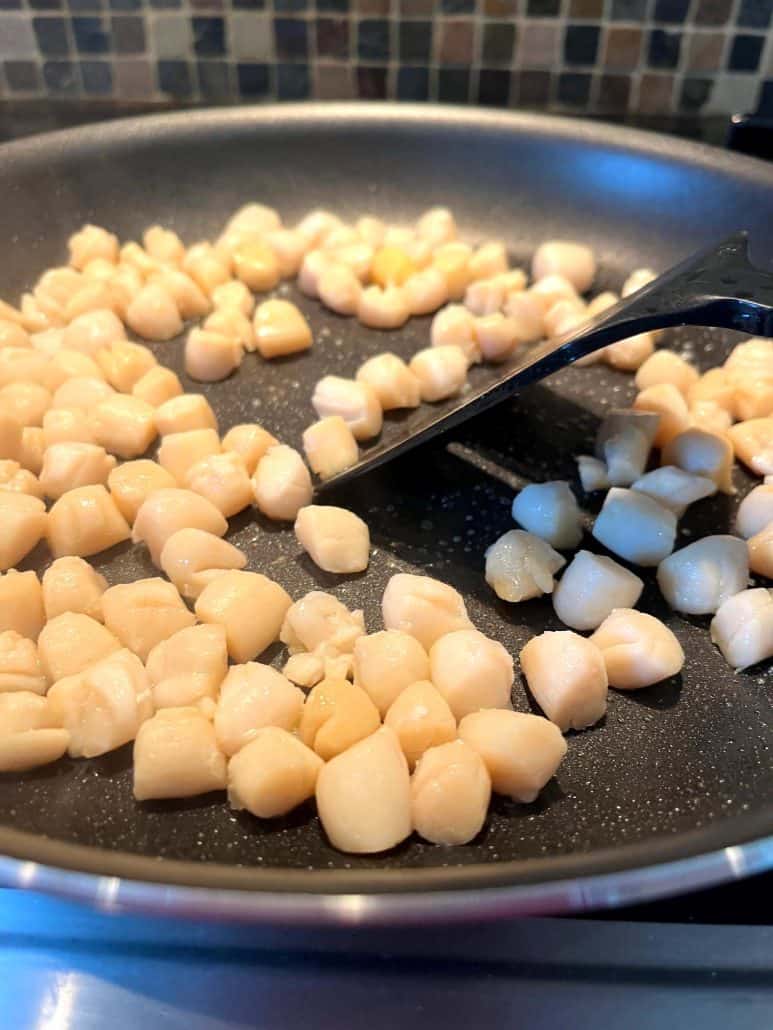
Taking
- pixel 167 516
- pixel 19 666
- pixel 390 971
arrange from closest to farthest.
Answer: pixel 390 971
pixel 19 666
pixel 167 516

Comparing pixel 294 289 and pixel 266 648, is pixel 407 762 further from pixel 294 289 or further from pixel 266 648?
pixel 294 289

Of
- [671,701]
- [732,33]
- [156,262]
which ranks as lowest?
[671,701]

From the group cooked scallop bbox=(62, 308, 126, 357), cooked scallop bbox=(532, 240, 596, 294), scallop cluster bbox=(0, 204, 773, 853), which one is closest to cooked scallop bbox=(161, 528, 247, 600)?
scallop cluster bbox=(0, 204, 773, 853)

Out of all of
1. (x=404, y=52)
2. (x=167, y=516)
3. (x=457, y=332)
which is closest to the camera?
(x=167, y=516)

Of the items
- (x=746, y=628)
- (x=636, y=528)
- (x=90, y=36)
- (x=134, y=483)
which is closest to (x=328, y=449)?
(x=134, y=483)

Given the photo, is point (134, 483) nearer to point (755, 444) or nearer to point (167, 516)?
point (167, 516)

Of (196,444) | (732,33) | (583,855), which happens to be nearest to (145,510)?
(196,444)
